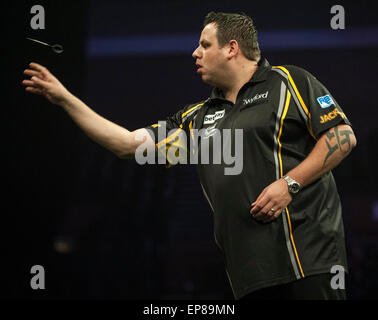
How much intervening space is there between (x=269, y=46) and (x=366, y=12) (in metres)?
2.11

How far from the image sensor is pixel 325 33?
11180 millimetres


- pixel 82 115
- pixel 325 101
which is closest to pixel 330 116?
pixel 325 101

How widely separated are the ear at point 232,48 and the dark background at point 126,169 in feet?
7.60

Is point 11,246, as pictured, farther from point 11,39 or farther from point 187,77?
point 187,77

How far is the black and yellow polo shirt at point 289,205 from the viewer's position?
1.86 meters

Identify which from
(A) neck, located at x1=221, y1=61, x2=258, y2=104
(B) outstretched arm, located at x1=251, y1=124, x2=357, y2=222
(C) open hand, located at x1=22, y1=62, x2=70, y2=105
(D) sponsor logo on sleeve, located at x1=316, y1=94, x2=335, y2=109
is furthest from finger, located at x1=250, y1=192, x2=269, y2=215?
(C) open hand, located at x1=22, y1=62, x2=70, y2=105

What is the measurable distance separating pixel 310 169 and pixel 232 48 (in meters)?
0.69

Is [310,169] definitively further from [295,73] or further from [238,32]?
[238,32]

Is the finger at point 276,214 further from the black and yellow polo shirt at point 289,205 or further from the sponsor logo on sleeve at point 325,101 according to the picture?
the sponsor logo on sleeve at point 325,101

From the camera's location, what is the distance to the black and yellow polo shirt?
1863 millimetres

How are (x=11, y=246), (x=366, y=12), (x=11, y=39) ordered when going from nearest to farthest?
(x=11, y=39) < (x=11, y=246) < (x=366, y=12)

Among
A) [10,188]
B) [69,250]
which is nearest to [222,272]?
[69,250]

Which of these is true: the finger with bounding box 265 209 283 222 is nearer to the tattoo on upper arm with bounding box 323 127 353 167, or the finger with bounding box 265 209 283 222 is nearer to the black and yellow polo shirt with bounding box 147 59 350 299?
the black and yellow polo shirt with bounding box 147 59 350 299

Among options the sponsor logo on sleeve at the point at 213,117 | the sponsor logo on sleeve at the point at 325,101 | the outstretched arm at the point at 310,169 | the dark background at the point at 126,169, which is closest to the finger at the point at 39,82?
the sponsor logo on sleeve at the point at 213,117
